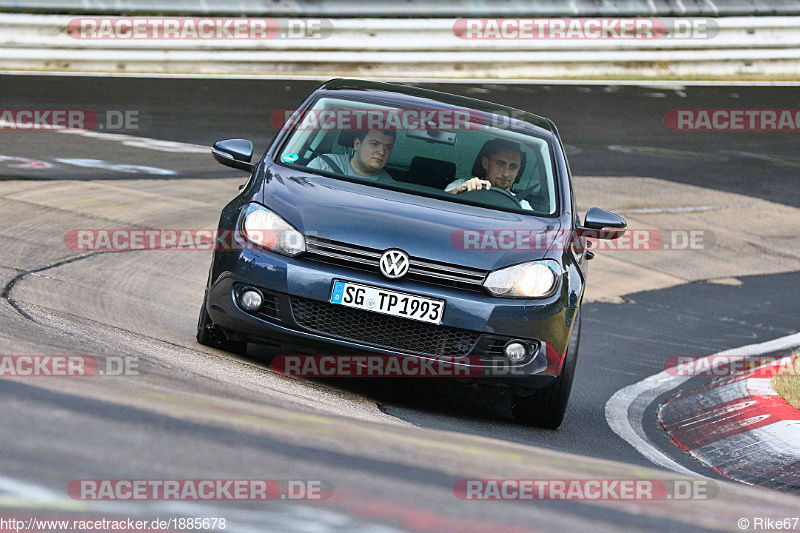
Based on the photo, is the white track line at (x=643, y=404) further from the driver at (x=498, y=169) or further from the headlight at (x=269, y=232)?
the headlight at (x=269, y=232)

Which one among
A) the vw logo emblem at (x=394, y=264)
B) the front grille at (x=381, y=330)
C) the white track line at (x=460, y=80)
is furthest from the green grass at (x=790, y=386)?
the white track line at (x=460, y=80)

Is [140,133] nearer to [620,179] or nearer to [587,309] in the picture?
[620,179]

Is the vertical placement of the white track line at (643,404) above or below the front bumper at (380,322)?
below

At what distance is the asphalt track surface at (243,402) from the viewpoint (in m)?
3.13

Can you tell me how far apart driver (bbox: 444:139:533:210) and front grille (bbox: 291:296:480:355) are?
113 centimetres

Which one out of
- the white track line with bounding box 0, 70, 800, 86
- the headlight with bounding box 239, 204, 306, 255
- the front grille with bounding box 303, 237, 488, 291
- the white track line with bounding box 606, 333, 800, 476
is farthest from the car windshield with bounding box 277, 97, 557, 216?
the white track line with bounding box 0, 70, 800, 86

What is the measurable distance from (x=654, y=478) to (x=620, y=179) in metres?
10.5

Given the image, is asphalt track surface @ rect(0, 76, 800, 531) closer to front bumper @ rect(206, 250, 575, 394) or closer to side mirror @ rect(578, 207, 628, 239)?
front bumper @ rect(206, 250, 575, 394)

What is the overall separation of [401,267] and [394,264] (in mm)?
35

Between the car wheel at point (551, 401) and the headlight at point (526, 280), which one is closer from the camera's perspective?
the headlight at point (526, 280)

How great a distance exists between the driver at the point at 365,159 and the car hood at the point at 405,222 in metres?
0.22

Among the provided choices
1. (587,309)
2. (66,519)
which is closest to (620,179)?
(587,309)

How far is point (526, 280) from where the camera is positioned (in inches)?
219

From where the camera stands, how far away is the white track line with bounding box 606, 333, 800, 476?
Answer: 19.0 feet
